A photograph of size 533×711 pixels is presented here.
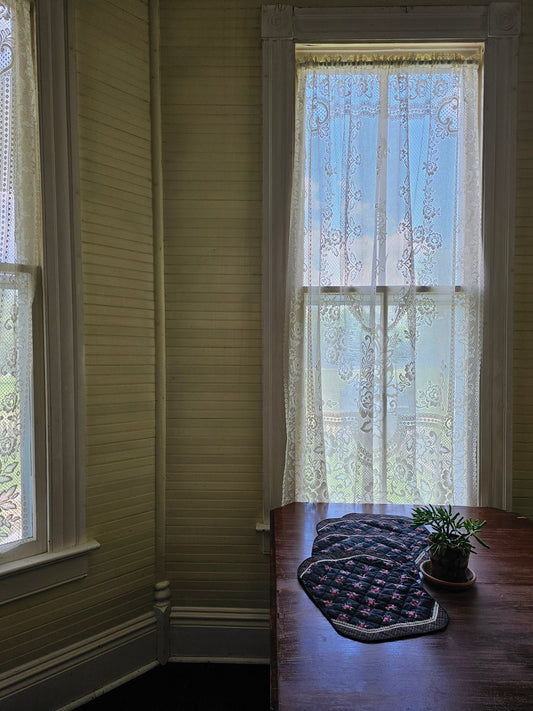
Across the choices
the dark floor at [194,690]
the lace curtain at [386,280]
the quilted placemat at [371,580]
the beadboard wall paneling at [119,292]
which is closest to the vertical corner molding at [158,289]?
the beadboard wall paneling at [119,292]

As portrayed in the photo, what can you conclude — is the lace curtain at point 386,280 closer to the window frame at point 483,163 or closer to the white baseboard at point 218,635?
the window frame at point 483,163

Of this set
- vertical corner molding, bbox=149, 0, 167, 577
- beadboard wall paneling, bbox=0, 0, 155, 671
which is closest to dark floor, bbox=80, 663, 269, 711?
beadboard wall paneling, bbox=0, 0, 155, 671

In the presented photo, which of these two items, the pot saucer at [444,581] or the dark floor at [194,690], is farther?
the dark floor at [194,690]

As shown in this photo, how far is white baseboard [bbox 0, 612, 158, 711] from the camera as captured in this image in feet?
6.02

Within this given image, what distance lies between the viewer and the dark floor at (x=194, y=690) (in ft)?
6.48

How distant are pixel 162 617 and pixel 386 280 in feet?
6.38

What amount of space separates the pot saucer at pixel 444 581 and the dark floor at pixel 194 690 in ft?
3.55

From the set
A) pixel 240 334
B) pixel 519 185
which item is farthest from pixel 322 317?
pixel 519 185

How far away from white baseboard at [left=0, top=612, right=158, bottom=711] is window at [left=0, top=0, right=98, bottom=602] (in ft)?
1.09

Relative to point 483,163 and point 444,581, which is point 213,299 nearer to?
point 483,163

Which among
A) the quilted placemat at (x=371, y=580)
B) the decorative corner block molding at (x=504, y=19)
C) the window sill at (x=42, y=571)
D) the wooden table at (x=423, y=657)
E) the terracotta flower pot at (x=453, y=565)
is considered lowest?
the window sill at (x=42, y=571)

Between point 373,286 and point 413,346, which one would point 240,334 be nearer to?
point 373,286

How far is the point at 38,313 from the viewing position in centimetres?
190

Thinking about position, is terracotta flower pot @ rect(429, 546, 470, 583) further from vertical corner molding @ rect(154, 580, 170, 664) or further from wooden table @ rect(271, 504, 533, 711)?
vertical corner molding @ rect(154, 580, 170, 664)
